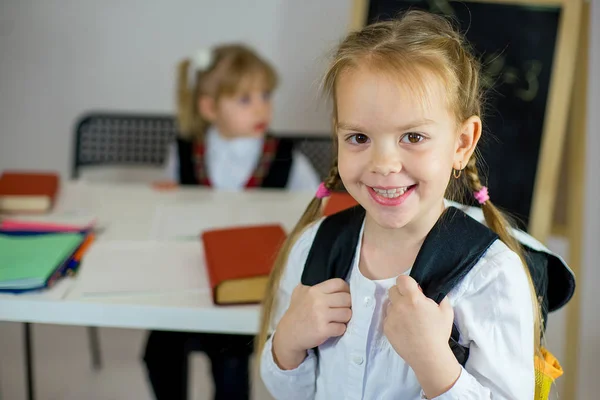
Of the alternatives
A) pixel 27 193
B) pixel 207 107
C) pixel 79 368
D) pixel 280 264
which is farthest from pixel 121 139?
pixel 280 264

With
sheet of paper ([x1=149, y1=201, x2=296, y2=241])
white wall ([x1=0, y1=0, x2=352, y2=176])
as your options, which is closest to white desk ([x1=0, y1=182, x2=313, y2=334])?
sheet of paper ([x1=149, y1=201, x2=296, y2=241])

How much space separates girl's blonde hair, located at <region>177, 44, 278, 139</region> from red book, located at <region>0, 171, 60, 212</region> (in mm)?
512

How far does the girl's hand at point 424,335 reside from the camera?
0.76 meters

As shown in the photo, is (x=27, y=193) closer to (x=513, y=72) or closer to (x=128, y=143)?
(x=128, y=143)

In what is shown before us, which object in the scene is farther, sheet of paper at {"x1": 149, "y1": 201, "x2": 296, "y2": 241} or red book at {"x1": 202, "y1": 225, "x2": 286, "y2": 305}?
sheet of paper at {"x1": 149, "y1": 201, "x2": 296, "y2": 241}

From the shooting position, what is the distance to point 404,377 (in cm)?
84

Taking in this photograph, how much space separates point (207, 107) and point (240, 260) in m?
0.96

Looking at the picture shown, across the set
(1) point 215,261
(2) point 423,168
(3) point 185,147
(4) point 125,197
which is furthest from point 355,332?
(3) point 185,147

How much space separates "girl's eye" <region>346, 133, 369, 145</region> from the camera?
30.8 inches

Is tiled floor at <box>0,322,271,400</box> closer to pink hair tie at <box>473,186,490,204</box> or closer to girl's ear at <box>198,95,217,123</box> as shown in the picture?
girl's ear at <box>198,95,217,123</box>

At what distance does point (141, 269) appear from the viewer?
1206 millimetres

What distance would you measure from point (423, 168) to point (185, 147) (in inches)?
52.2

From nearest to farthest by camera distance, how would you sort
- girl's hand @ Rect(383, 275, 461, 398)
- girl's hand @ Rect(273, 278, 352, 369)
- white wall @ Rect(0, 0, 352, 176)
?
girl's hand @ Rect(383, 275, 461, 398), girl's hand @ Rect(273, 278, 352, 369), white wall @ Rect(0, 0, 352, 176)

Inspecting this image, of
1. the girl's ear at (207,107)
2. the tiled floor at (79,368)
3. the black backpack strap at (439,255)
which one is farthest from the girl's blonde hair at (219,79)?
the black backpack strap at (439,255)
